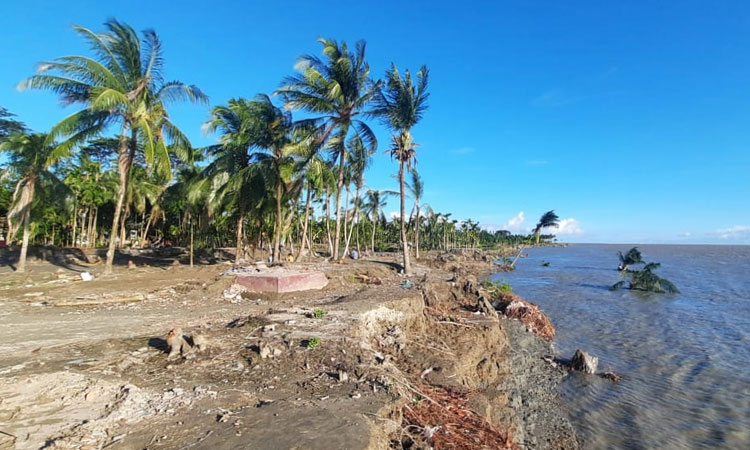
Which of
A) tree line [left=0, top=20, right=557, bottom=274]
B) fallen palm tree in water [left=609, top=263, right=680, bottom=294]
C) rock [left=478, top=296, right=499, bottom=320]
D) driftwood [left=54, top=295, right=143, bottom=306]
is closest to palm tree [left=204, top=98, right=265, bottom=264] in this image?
tree line [left=0, top=20, right=557, bottom=274]

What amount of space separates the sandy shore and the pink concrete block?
523mm

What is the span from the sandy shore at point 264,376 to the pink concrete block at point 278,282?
1.72ft

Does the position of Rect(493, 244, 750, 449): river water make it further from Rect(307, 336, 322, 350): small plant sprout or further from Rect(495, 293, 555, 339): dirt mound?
Rect(307, 336, 322, 350): small plant sprout

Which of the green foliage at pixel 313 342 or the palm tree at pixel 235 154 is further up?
the palm tree at pixel 235 154

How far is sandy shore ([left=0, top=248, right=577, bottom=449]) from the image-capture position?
3609 mm

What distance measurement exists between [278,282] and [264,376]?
7255 millimetres

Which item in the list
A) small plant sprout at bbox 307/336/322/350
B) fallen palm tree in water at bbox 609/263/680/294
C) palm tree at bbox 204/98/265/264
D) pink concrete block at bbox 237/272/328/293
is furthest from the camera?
fallen palm tree in water at bbox 609/263/680/294

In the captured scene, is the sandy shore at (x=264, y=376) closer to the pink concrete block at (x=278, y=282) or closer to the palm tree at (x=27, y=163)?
the pink concrete block at (x=278, y=282)

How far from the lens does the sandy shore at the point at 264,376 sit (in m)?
3.61

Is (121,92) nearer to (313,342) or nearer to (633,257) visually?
(313,342)

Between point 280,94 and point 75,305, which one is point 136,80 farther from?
point 75,305

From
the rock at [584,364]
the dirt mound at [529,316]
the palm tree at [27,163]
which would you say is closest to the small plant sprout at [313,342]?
the rock at [584,364]

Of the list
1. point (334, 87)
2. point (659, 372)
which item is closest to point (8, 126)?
point (334, 87)

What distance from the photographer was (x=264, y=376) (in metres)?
5.03
